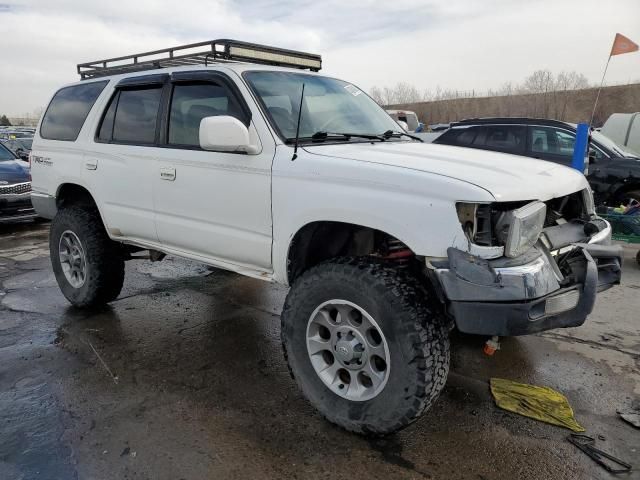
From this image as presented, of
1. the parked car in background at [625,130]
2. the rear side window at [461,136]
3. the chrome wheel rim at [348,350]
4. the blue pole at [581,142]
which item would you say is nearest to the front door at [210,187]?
the chrome wheel rim at [348,350]

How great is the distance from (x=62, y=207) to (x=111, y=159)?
1082mm

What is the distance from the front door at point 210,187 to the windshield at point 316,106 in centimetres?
18

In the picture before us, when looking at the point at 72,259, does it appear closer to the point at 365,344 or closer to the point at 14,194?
the point at 365,344

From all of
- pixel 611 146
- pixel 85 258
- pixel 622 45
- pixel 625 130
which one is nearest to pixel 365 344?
pixel 85 258

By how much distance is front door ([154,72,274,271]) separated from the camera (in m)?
2.99

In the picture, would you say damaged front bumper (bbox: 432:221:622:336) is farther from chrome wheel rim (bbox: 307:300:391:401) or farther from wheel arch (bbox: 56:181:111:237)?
wheel arch (bbox: 56:181:111:237)

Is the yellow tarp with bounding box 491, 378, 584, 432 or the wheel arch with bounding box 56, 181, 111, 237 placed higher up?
the wheel arch with bounding box 56, 181, 111, 237

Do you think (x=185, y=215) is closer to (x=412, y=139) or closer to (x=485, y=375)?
(x=412, y=139)

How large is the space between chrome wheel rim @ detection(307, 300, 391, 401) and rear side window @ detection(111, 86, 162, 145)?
195 cm

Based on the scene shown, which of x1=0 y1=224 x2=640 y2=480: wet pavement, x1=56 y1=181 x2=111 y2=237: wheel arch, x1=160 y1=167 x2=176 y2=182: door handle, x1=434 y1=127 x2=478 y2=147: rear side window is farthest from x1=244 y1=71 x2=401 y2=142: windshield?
x1=434 y1=127 x2=478 y2=147: rear side window

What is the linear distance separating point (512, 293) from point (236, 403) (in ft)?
5.73

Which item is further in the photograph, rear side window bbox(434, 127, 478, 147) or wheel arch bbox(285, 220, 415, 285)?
rear side window bbox(434, 127, 478, 147)

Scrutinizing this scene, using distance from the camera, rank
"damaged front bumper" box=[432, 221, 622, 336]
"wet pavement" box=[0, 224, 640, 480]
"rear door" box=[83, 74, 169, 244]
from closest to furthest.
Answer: "damaged front bumper" box=[432, 221, 622, 336] → "wet pavement" box=[0, 224, 640, 480] → "rear door" box=[83, 74, 169, 244]

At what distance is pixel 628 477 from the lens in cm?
233
